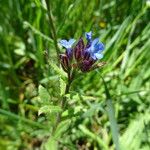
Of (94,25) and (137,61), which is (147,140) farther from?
(94,25)

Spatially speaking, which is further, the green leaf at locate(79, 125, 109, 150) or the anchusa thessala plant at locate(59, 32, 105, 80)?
the green leaf at locate(79, 125, 109, 150)

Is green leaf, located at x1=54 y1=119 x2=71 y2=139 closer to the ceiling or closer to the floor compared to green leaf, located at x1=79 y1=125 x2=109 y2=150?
closer to the floor

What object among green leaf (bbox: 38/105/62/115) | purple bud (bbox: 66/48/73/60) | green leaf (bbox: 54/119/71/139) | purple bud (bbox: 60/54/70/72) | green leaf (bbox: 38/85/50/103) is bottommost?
green leaf (bbox: 54/119/71/139)

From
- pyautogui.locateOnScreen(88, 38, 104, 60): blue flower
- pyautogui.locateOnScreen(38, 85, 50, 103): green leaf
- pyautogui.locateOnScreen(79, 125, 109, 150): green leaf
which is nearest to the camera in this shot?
pyautogui.locateOnScreen(88, 38, 104, 60): blue flower

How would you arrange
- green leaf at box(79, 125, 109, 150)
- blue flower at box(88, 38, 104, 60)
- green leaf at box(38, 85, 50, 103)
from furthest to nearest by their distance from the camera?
green leaf at box(79, 125, 109, 150), green leaf at box(38, 85, 50, 103), blue flower at box(88, 38, 104, 60)

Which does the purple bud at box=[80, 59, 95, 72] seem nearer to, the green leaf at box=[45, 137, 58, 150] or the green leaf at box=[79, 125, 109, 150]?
the green leaf at box=[45, 137, 58, 150]

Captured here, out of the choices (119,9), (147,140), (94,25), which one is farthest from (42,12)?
(147,140)

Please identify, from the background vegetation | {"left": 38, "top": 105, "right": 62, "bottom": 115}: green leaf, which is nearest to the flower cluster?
{"left": 38, "top": 105, "right": 62, "bottom": 115}: green leaf

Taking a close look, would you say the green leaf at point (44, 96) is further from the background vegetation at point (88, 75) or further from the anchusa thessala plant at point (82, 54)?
the background vegetation at point (88, 75)
